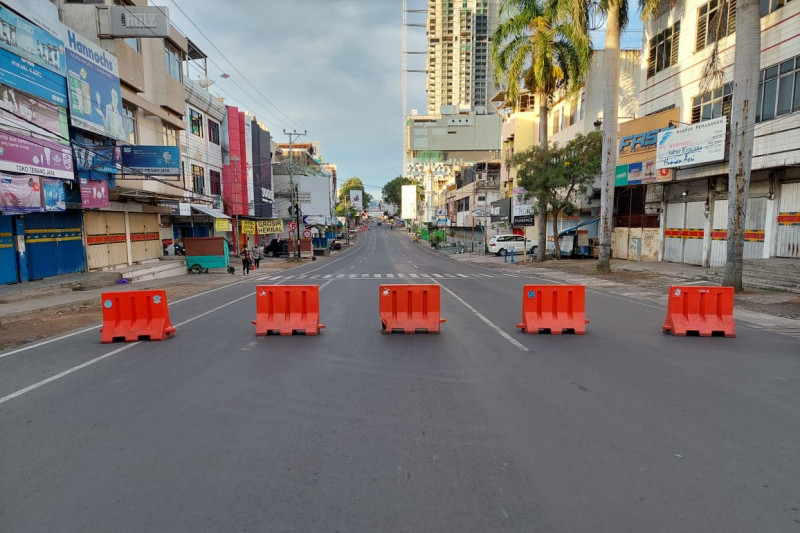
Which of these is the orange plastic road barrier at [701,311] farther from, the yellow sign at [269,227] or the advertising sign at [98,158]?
the yellow sign at [269,227]

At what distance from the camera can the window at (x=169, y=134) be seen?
27947 millimetres

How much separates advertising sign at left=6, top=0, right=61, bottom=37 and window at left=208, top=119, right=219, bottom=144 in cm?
1839

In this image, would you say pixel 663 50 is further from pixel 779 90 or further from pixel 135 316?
pixel 135 316

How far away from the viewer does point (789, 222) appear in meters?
17.2

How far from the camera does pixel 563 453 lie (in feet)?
13.4

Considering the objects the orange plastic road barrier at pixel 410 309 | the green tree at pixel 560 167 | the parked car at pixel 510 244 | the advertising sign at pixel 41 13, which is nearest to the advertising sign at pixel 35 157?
the advertising sign at pixel 41 13

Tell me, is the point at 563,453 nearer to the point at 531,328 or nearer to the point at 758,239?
the point at 531,328

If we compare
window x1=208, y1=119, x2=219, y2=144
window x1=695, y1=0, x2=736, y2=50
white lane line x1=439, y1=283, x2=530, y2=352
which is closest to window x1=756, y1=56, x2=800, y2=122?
window x1=695, y1=0, x2=736, y2=50

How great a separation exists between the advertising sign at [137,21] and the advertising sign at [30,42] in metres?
4.39

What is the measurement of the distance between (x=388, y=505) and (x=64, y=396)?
15.8 feet

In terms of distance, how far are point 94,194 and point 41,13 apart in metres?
7.05

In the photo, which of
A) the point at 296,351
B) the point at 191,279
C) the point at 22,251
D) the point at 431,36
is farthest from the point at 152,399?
the point at 431,36

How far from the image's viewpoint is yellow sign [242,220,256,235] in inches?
1710

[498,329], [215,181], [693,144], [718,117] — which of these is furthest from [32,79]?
[718,117]
